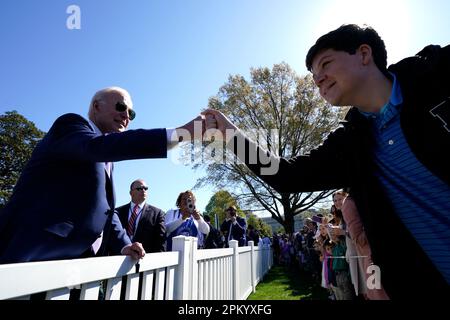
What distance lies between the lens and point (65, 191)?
153 cm

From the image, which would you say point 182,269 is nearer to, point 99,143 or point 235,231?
point 99,143

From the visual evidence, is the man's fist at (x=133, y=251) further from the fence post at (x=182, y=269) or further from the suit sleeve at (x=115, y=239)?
the fence post at (x=182, y=269)

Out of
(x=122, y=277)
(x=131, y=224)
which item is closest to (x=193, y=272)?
(x=122, y=277)

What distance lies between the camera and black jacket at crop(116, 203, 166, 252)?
4.54 metres

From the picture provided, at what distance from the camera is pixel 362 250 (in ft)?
8.43

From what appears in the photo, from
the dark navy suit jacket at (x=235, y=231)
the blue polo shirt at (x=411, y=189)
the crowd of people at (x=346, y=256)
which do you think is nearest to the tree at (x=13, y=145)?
the dark navy suit jacket at (x=235, y=231)

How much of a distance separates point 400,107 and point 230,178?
2111 centimetres

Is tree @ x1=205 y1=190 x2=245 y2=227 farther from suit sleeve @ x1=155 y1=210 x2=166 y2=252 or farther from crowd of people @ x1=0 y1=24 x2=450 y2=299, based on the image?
crowd of people @ x1=0 y1=24 x2=450 y2=299

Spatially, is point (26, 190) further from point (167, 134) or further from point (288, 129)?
point (288, 129)

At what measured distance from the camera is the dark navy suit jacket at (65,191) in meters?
1.41

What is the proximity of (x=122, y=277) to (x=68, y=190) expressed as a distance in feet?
2.01

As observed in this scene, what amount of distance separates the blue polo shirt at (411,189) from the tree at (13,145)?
32846 mm

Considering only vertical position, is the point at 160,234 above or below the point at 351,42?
below

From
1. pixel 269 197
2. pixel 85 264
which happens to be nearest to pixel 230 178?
pixel 269 197
